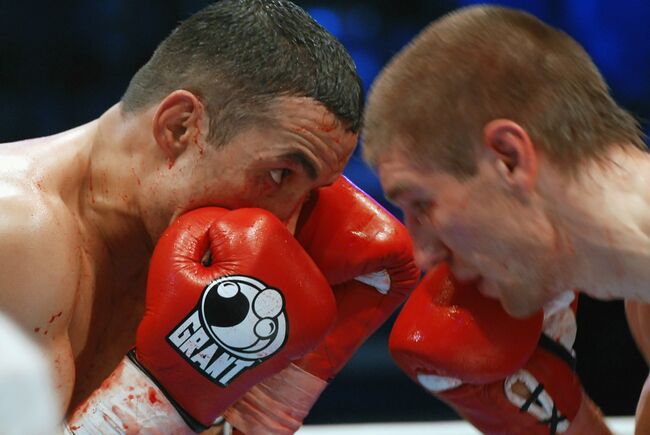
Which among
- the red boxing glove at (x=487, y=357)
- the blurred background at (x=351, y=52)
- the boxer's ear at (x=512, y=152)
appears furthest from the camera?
the blurred background at (x=351, y=52)

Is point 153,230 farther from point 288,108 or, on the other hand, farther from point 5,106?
point 5,106

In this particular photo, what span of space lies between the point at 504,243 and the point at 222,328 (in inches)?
19.1

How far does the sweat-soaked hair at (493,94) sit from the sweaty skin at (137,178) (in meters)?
0.28

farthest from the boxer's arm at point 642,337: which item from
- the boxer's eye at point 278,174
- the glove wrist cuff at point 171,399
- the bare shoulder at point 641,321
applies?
the glove wrist cuff at point 171,399

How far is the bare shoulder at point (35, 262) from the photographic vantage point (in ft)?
5.30

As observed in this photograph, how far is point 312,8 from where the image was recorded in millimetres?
3895

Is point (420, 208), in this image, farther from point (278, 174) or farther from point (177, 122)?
point (177, 122)

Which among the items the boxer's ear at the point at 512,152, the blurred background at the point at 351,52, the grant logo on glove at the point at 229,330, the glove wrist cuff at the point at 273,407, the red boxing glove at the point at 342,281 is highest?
the boxer's ear at the point at 512,152

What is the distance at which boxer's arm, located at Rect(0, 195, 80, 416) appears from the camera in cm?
161

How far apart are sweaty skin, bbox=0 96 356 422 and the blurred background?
1906mm

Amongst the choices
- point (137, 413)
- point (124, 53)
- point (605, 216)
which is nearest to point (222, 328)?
point (137, 413)

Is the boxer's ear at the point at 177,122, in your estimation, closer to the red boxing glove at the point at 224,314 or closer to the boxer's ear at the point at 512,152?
the red boxing glove at the point at 224,314

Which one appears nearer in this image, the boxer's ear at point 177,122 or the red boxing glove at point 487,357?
the red boxing glove at point 487,357

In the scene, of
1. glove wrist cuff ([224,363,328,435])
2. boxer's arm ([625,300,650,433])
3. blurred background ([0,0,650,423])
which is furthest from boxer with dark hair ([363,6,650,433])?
blurred background ([0,0,650,423])
